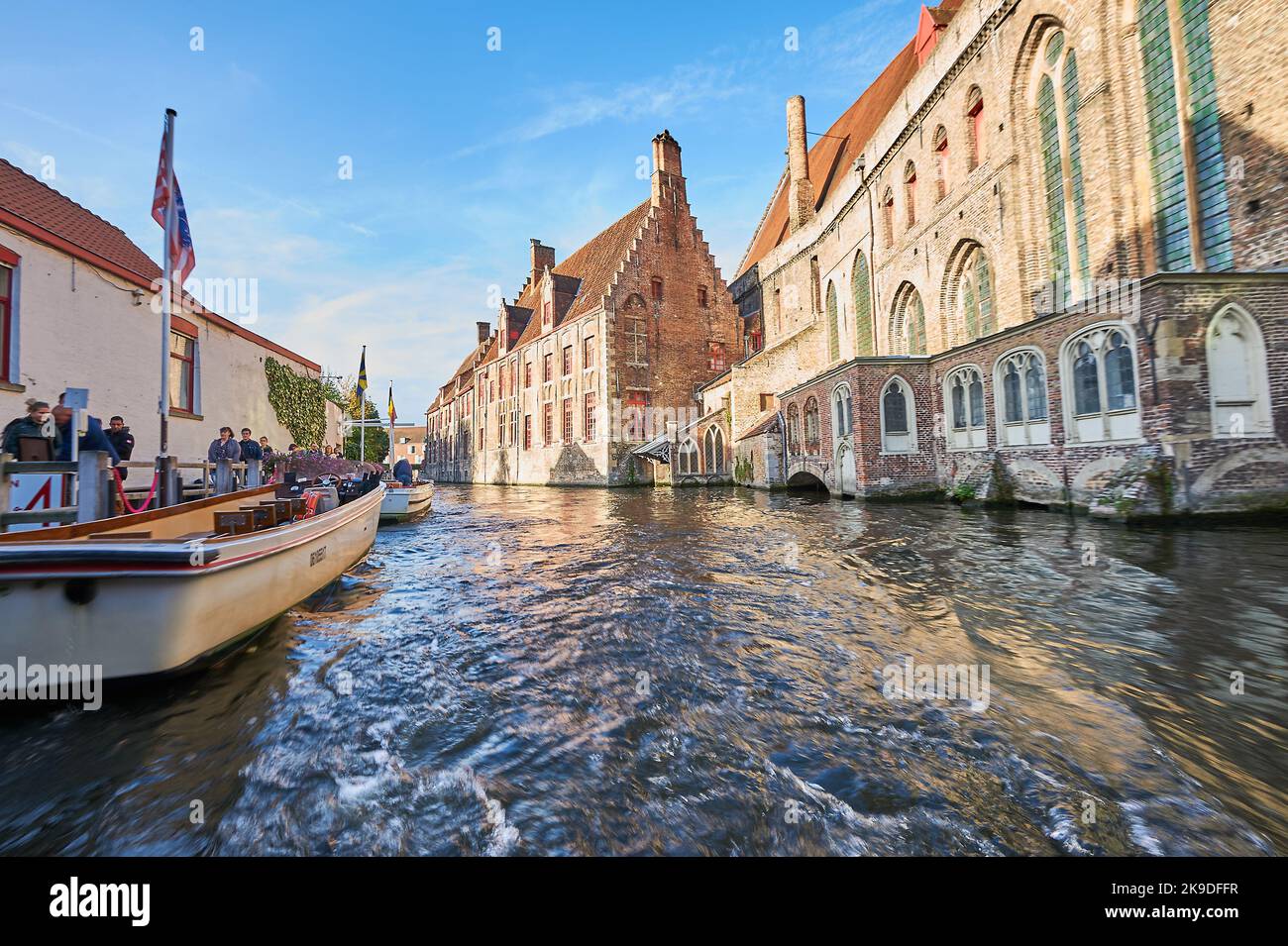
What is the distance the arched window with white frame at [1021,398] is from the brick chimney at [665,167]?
83.4ft

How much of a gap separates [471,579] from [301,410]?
1615cm

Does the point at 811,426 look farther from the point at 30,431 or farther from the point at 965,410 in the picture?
the point at 30,431

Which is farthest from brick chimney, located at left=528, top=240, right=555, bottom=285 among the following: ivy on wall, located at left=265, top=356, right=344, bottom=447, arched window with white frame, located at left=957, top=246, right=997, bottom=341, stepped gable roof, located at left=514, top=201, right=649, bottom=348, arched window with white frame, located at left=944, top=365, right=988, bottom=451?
arched window with white frame, located at left=944, top=365, right=988, bottom=451

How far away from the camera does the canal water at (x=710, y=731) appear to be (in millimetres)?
2066

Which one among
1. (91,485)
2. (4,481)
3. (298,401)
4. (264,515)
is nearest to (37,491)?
(4,481)

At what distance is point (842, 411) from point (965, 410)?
11.7 ft

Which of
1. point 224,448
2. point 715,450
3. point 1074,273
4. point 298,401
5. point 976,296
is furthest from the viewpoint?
point 715,450

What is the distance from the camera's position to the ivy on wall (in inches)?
688

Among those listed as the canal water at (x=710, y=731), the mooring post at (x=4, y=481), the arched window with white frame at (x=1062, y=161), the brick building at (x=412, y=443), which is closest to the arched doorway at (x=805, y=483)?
the arched window with white frame at (x=1062, y=161)

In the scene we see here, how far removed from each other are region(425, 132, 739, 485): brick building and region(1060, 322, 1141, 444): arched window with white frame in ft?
73.1

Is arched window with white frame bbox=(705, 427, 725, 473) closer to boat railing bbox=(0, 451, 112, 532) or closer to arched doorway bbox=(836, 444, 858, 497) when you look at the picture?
arched doorway bbox=(836, 444, 858, 497)

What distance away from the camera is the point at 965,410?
14102 mm

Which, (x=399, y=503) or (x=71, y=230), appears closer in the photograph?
(x=71, y=230)
